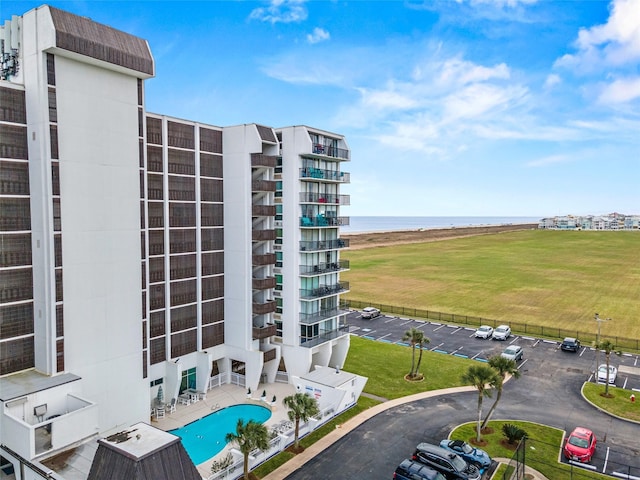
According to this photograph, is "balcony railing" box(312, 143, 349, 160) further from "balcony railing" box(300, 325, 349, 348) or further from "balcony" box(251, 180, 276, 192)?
"balcony railing" box(300, 325, 349, 348)

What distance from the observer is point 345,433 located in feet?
111

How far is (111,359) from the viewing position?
104ft

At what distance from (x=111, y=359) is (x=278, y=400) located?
14.5 m

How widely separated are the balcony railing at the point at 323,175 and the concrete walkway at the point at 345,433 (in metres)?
20.7

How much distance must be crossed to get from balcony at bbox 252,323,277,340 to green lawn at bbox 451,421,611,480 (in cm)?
1729

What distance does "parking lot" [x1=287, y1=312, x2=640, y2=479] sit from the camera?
29.9 meters

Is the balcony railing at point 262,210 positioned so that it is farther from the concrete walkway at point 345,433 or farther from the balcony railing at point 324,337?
the concrete walkway at point 345,433

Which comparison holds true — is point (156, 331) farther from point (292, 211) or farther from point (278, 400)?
point (292, 211)

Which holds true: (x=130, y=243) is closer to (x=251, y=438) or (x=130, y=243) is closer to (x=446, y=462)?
(x=251, y=438)

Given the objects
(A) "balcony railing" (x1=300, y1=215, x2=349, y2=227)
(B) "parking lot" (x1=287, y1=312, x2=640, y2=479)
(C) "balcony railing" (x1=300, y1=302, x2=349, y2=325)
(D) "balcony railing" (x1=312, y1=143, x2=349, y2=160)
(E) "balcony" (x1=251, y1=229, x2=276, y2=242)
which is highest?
(D) "balcony railing" (x1=312, y1=143, x2=349, y2=160)

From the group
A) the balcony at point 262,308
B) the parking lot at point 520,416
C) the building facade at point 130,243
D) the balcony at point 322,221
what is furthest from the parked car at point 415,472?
the balcony at point 322,221

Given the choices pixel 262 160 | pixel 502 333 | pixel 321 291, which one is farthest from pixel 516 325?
pixel 262 160

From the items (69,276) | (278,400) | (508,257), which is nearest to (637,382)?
(278,400)

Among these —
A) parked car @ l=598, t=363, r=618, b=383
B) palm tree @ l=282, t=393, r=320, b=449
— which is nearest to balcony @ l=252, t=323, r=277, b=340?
palm tree @ l=282, t=393, r=320, b=449
